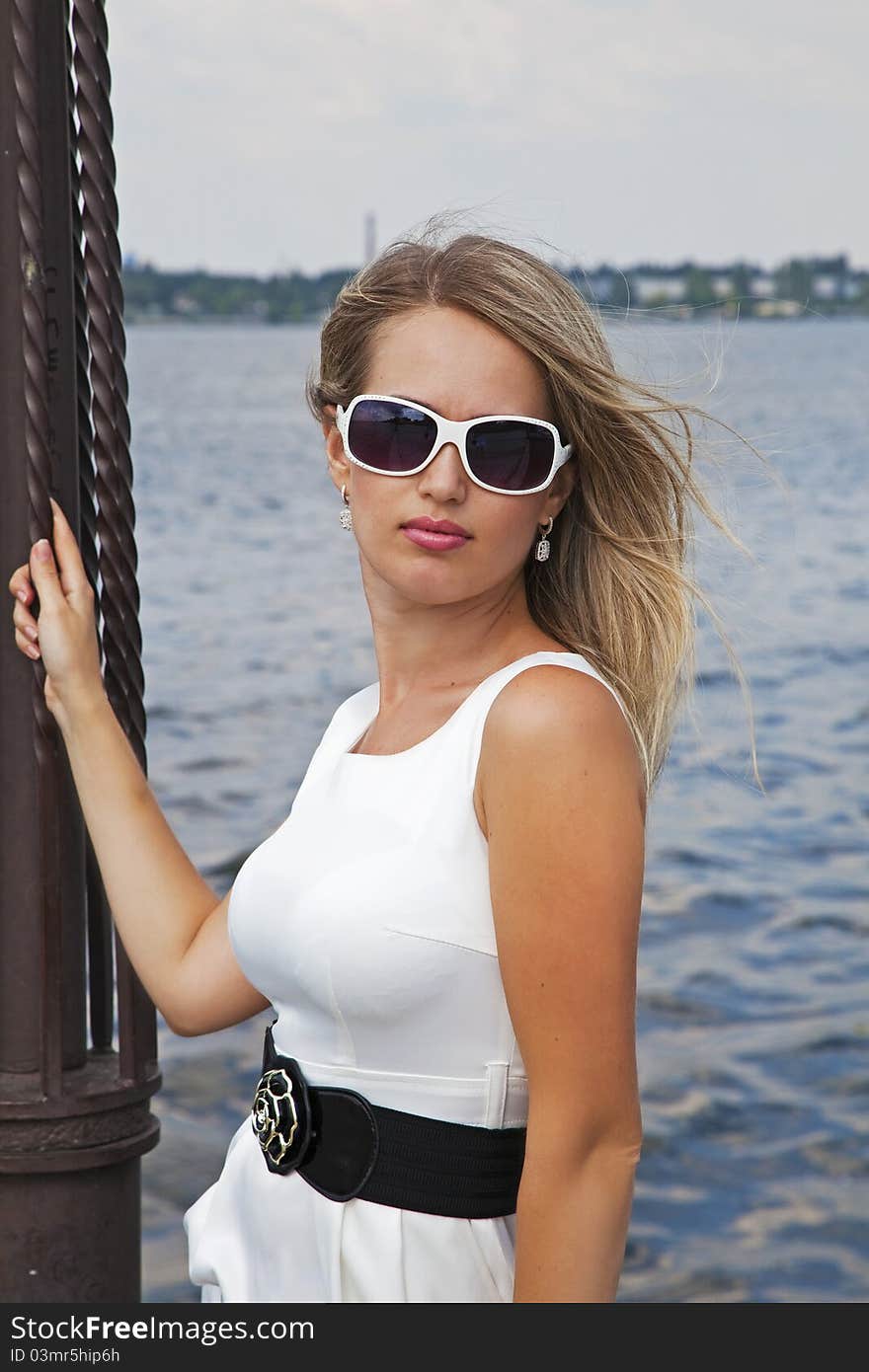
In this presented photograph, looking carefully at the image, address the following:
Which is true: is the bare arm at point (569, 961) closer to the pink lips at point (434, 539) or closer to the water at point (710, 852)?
the pink lips at point (434, 539)

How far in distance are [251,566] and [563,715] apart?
19811 millimetres

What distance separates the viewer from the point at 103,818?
2.33m

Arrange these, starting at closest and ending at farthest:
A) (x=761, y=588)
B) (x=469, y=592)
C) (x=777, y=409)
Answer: (x=469, y=592) → (x=761, y=588) → (x=777, y=409)

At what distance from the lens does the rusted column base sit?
7.20 ft

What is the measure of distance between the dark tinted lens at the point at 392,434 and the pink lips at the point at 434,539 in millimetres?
78

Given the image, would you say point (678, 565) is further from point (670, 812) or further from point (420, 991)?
point (670, 812)

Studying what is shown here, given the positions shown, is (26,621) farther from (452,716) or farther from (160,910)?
(452,716)

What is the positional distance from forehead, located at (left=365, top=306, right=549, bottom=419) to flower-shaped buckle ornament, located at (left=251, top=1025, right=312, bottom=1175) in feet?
2.66

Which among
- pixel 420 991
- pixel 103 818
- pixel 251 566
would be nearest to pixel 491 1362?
pixel 420 991

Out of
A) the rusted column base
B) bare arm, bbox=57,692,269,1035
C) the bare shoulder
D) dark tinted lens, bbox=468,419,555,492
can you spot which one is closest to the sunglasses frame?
dark tinted lens, bbox=468,419,555,492

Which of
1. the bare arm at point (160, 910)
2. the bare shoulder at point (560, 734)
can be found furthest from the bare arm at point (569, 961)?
the bare arm at point (160, 910)

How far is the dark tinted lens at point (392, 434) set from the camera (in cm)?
204

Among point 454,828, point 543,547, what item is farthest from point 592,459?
point 454,828

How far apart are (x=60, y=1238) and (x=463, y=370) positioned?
121cm
